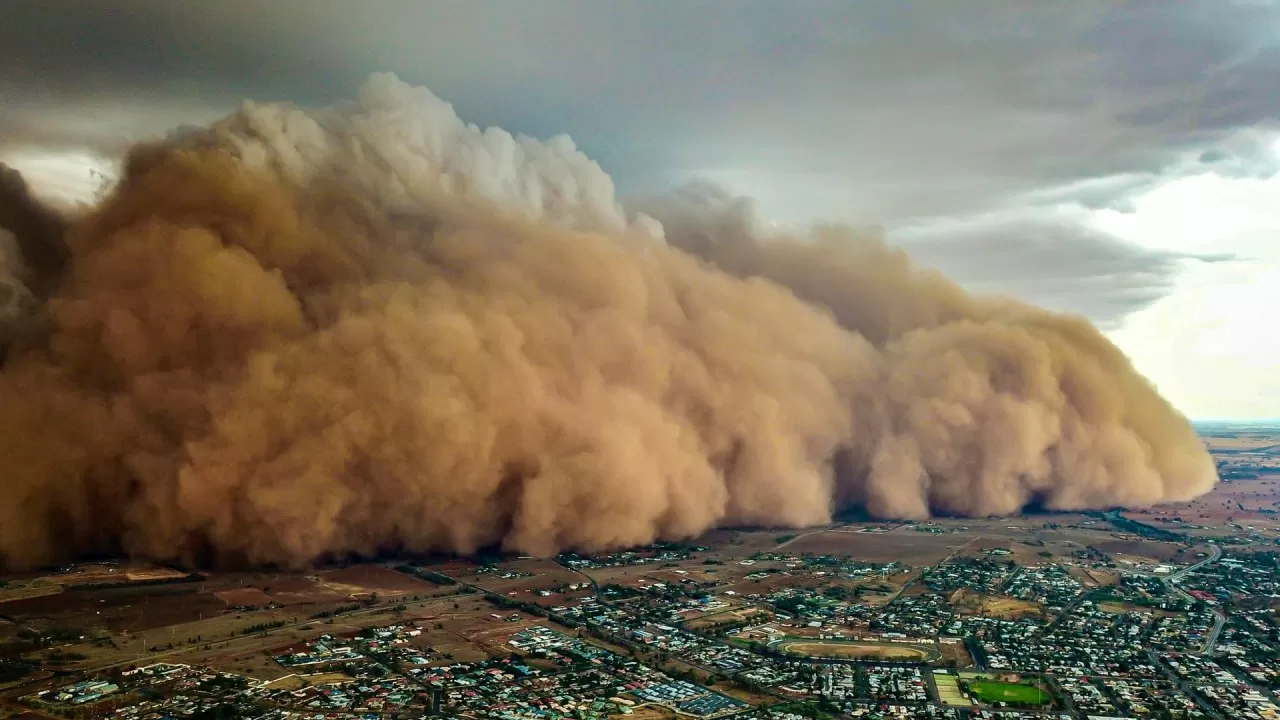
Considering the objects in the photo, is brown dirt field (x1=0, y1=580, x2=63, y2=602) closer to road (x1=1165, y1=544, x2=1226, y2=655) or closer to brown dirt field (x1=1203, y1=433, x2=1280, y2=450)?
road (x1=1165, y1=544, x2=1226, y2=655)

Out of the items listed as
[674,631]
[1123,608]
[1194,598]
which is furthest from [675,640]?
[1194,598]

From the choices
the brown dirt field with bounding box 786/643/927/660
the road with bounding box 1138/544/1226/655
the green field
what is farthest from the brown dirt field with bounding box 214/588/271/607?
the road with bounding box 1138/544/1226/655

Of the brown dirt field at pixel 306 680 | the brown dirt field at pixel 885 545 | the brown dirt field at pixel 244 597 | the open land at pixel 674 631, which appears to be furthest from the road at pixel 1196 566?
the brown dirt field at pixel 244 597

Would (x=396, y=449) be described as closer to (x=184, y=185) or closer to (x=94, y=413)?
(x=94, y=413)

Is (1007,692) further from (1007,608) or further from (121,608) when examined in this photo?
(121,608)

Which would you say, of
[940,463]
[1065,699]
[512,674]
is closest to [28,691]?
[512,674]

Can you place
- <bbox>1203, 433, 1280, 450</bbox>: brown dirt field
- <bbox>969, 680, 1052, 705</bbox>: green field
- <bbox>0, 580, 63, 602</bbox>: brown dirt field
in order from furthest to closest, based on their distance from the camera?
→ <bbox>1203, 433, 1280, 450</bbox>: brown dirt field
<bbox>0, 580, 63, 602</bbox>: brown dirt field
<bbox>969, 680, 1052, 705</bbox>: green field
